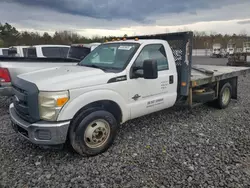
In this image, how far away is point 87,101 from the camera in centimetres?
331

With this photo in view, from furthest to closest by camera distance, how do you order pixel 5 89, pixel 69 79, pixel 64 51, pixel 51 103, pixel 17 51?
pixel 17 51 → pixel 64 51 → pixel 5 89 → pixel 69 79 → pixel 51 103

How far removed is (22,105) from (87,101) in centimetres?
100

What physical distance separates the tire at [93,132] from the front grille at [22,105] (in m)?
0.66

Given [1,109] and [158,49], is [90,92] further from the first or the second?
[1,109]

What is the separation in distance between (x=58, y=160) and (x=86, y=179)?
29.1 inches

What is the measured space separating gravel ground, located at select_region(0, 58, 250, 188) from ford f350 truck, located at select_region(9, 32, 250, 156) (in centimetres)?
Result: 41

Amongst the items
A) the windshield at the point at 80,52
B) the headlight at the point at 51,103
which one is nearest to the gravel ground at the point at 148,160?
the headlight at the point at 51,103

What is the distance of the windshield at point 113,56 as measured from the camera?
12.9 feet

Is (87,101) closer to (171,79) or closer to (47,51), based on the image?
(171,79)

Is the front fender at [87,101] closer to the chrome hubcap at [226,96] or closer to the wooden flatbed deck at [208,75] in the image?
the wooden flatbed deck at [208,75]

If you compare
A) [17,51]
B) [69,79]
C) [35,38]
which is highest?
[35,38]

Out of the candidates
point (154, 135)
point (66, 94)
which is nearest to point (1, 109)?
point (66, 94)

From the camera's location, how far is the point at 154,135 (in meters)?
4.38

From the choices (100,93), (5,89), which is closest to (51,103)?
(100,93)
